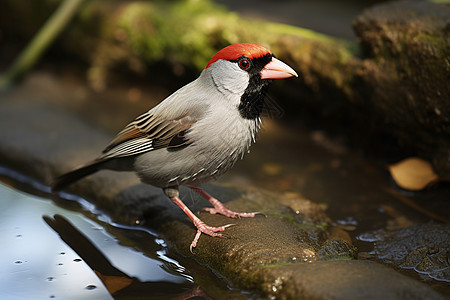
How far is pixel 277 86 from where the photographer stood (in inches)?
246

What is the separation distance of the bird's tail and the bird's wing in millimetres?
153

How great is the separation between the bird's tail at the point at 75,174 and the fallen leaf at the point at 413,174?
8.75 feet

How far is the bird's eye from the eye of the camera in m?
3.72

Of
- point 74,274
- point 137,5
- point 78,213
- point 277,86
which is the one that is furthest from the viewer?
point 137,5

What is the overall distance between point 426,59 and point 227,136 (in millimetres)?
1844

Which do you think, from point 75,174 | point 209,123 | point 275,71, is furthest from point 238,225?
point 75,174

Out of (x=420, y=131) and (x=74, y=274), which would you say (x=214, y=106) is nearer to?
(x=74, y=274)

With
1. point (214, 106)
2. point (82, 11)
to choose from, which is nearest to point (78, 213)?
point (214, 106)

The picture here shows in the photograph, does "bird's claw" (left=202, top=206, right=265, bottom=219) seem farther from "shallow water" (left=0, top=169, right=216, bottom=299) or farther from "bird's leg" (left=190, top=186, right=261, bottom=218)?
"shallow water" (left=0, top=169, right=216, bottom=299)

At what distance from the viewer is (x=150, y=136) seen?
3.98 m

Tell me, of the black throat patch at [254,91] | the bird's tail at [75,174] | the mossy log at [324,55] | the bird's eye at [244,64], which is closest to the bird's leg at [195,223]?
the bird's tail at [75,174]

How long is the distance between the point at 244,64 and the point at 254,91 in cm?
20

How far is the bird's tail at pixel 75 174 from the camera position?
14.3ft

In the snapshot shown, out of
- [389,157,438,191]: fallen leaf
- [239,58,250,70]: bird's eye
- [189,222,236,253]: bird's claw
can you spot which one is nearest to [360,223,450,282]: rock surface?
[389,157,438,191]: fallen leaf
